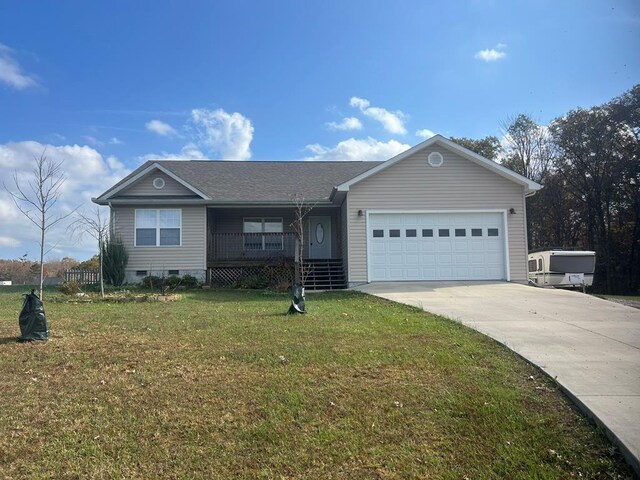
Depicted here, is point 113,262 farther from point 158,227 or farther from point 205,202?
point 205,202

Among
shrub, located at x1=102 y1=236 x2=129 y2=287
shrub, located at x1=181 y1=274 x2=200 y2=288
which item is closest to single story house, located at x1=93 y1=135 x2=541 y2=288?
shrub, located at x1=102 y1=236 x2=129 y2=287

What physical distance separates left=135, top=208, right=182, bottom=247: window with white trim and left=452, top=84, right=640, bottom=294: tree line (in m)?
22.3

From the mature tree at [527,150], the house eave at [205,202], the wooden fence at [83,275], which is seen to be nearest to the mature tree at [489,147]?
the mature tree at [527,150]

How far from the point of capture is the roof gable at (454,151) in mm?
16031

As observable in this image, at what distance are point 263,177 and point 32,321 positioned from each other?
15.1m

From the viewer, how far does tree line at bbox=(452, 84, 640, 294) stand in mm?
27969

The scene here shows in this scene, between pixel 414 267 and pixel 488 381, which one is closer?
pixel 488 381

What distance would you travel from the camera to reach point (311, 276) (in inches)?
679

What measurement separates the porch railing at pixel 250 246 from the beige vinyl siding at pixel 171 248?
1.81 feet

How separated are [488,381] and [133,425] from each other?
359cm

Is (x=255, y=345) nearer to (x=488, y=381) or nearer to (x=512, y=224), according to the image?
(x=488, y=381)

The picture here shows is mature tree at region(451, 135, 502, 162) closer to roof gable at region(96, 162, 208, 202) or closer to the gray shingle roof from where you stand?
the gray shingle roof

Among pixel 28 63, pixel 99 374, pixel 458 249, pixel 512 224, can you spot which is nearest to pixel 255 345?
pixel 99 374

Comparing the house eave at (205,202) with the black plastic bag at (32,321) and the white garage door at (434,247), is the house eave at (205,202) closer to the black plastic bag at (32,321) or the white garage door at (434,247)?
the white garage door at (434,247)
